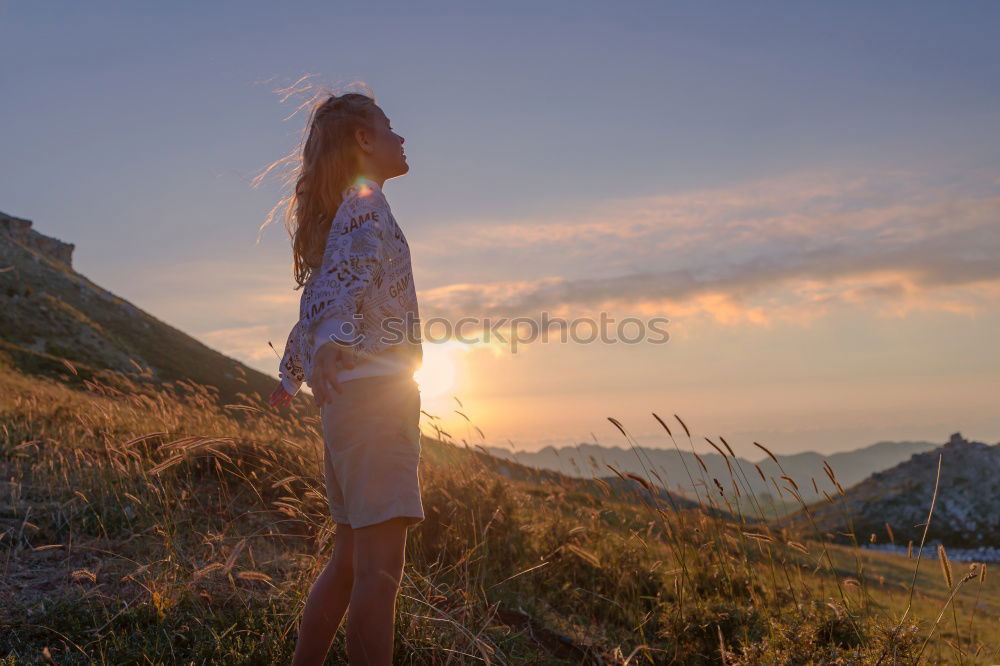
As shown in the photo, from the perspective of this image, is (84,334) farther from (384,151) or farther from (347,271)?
(347,271)

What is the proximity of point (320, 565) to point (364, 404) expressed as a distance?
1.71m

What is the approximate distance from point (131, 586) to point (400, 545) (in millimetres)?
2092

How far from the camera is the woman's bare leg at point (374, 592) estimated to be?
2328 millimetres

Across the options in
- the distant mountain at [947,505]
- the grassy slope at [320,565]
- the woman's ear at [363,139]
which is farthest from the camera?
the distant mountain at [947,505]

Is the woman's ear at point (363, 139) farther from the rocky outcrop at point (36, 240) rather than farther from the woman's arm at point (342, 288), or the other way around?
the rocky outcrop at point (36, 240)

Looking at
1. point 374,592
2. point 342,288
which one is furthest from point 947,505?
point 342,288

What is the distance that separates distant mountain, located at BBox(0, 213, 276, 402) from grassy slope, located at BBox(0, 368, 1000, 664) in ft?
66.8

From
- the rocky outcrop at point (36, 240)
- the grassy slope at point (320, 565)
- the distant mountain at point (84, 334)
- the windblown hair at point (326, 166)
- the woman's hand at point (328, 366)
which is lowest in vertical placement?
the grassy slope at point (320, 565)

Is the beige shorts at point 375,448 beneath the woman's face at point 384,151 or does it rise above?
beneath

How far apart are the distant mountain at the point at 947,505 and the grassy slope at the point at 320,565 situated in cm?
2331

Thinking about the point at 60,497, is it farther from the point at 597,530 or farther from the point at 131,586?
the point at 597,530

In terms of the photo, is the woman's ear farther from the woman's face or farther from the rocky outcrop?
the rocky outcrop

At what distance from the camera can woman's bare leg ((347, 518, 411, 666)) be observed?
233cm

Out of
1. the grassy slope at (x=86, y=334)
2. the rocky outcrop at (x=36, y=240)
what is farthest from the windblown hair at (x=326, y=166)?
the rocky outcrop at (x=36, y=240)
